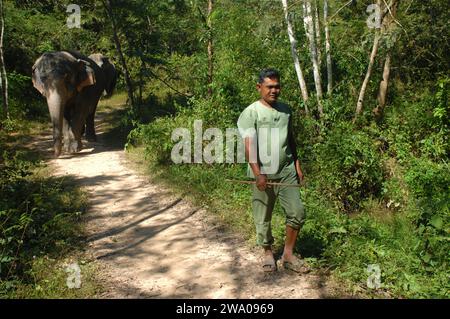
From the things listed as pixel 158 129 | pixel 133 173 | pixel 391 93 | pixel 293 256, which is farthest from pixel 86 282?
pixel 391 93

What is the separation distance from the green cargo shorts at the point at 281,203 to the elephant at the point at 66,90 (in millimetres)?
5638

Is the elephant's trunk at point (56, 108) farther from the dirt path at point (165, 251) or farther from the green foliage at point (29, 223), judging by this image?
the green foliage at point (29, 223)

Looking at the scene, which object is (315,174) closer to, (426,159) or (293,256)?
(426,159)

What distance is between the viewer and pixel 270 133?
14.1 feet

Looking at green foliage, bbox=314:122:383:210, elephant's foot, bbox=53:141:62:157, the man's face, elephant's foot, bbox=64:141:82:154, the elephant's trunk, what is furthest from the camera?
elephant's foot, bbox=64:141:82:154

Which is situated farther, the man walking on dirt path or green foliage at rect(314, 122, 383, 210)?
green foliage at rect(314, 122, 383, 210)

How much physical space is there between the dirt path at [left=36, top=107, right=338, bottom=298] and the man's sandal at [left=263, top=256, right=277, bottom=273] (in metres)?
0.07

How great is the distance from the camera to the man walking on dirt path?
4223 mm

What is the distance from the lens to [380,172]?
7.34 m

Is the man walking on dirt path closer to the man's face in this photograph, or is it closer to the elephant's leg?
the man's face

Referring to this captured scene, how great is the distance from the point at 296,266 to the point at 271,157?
1.11 meters

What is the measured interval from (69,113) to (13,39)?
6.68 metres

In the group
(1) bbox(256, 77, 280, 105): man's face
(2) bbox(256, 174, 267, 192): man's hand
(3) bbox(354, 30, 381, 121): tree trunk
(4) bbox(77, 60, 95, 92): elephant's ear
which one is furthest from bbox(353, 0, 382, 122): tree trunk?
(4) bbox(77, 60, 95, 92): elephant's ear

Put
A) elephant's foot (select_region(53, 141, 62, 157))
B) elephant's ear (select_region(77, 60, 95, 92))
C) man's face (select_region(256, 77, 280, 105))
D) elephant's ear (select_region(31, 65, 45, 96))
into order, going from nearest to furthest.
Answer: man's face (select_region(256, 77, 280, 105)) → elephant's ear (select_region(31, 65, 45, 96)) → elephant's foot (select_region(53, 141, 62, 157)) → elephant's ear (select_region(77, 60, 95, 92))
